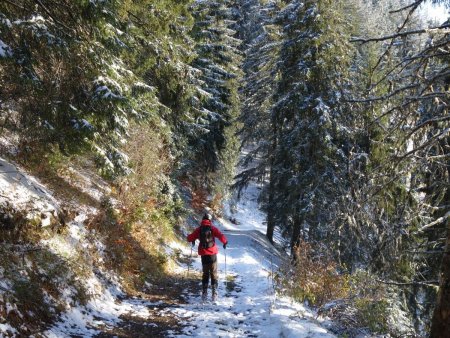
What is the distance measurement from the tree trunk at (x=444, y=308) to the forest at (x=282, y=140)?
0.05 ft

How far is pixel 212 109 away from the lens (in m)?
23.5

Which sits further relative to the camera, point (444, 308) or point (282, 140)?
point (282, 140)

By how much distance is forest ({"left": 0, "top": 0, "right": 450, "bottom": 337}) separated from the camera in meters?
5.15

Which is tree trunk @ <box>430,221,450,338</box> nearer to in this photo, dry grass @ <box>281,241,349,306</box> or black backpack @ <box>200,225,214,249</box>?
dry grass @ <box>281,241,349,306</box>

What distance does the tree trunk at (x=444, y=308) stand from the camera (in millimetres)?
4062

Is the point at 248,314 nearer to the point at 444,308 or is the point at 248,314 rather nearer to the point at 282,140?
the point at 444,308

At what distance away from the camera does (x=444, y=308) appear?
4.10 meters

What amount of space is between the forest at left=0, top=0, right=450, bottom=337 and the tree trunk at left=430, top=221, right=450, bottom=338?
0.02 m

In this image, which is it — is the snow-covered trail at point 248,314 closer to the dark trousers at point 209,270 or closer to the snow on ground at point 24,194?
the dark trousers at point 209,270

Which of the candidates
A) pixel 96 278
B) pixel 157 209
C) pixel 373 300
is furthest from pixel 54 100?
pixel 157 209

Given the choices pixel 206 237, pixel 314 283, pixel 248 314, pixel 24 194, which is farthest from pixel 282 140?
pixel 24 194

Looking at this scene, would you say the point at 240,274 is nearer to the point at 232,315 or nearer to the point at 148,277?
the point at 148,277

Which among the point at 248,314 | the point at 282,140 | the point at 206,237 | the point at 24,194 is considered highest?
the point at 282,140

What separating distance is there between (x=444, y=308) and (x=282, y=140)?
1349 cm
